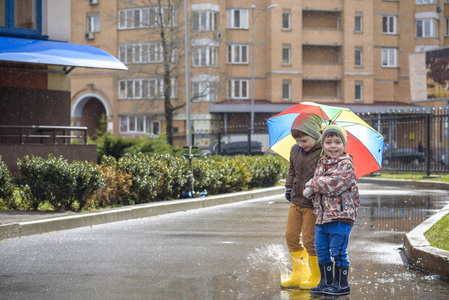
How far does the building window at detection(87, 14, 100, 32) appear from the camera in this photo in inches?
2265

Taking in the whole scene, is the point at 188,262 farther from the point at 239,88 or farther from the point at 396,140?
the point at 239,88

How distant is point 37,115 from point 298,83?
3652 cm

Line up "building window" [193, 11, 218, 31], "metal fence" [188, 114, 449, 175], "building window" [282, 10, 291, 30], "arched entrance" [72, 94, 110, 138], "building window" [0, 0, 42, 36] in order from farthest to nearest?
"building window" [282, 10, 291, 30] → "arched entrance" [72, 94, 110, 138] → "building window" [193, 11, 218, 31] → "metal fence" [188, 114, 449, 175] → "building window" [0, 0, 42, 36]

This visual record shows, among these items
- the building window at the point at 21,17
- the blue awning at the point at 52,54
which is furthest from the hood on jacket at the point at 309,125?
the building window at the point at 21,17

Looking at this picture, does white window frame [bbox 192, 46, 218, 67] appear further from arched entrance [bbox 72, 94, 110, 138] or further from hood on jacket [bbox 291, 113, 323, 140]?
hood on jacket [bbox 291, 113, 323, 140]

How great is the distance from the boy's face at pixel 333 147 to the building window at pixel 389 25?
188 ft

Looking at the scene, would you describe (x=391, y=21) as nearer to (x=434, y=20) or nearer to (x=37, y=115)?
(x=434, y=20)

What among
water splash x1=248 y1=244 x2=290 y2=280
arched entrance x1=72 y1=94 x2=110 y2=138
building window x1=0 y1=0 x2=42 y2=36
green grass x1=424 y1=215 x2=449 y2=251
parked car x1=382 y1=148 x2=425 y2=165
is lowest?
water splash x1=248 y1=244 x2=290 y2=280

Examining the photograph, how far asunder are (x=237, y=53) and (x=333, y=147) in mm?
52091

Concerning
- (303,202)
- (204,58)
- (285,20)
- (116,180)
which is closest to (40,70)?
(116,180)

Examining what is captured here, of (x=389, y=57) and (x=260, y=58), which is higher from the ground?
Answer: (x=389, y=57)

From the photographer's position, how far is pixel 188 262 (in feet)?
26.3

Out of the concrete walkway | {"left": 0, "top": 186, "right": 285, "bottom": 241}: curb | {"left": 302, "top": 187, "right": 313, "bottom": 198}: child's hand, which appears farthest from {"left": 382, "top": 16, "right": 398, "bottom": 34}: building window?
{"left": 302, "top": 187, "right": 313, "bottom": 198}: child's hand

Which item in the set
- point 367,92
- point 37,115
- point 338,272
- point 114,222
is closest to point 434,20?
point 367,92
